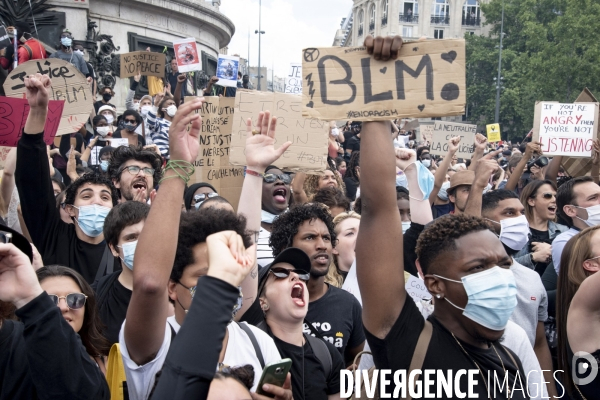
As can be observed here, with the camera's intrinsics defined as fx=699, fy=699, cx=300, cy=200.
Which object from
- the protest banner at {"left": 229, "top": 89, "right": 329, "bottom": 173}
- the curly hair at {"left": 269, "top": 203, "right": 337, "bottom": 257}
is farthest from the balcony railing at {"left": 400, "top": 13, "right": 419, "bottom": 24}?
the curly hair at {"left": 269, "top": 203, "right": 337, "bottom": 257}

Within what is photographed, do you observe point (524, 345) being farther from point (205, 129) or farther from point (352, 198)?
point (352, 198)

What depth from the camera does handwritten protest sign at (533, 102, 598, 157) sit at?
8.57m

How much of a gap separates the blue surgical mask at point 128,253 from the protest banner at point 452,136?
7.91 meters

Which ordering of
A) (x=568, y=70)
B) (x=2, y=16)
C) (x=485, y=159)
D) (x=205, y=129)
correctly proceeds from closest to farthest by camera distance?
1. (x=485, y=159)
2. (x=205, y=129)
3. (x=2, y=16)
4. (x=568, y=70)

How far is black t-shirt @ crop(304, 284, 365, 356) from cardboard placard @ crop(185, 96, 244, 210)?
3046 mm

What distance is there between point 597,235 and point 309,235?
1.70m

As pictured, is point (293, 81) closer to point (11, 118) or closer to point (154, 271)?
point (11, 118)

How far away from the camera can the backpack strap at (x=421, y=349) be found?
247 centimetres

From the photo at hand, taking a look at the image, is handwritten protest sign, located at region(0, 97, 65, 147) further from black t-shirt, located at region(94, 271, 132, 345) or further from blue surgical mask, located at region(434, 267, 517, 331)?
blue surgical mask, located at region(434, 267, 517, 331)

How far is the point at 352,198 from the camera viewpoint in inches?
386

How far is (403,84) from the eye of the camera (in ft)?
9.30

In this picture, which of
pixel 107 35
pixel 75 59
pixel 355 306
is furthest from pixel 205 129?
pixel 107 35

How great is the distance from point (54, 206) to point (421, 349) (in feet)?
9.09

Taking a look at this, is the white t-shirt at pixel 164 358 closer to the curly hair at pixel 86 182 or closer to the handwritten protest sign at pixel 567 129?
the curly hair at pixel 86 182
